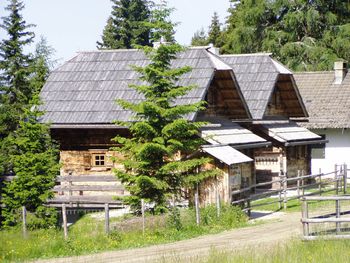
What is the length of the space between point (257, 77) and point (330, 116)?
7894 millimetres

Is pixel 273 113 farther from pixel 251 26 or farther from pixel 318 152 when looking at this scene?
pixel 251 26

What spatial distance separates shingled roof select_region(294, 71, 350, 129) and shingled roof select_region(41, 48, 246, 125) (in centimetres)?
1266

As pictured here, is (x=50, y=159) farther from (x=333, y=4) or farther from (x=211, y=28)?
(x=211, y=28)

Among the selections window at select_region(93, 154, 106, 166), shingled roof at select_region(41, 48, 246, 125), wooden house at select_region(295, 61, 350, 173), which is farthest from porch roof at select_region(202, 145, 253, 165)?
wooden house at select_region(295, 61, 350, 173)

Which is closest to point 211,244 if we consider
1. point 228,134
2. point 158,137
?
point 158,137

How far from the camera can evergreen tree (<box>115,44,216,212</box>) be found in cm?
2427

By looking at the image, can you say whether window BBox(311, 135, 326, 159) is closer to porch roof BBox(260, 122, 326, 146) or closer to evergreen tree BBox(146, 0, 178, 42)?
porch roof BBox(260, 122, 326, 146)

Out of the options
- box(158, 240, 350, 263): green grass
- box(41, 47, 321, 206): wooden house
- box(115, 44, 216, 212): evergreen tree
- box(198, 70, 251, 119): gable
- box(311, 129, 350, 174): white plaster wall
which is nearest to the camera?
box(158, 240, 350, 263): green grass

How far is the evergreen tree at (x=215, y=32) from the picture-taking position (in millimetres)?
73500

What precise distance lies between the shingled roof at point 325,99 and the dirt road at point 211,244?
17.2 metres

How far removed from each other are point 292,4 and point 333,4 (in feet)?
9.68

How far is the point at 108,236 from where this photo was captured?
21.1m

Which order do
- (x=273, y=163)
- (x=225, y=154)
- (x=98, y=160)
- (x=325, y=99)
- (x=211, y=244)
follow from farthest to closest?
(x=325, y=99)
(x=273, y=163)
(x=98, y=160)
(x=225, y=154)
(x=211, y=244)

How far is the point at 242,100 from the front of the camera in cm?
3234
